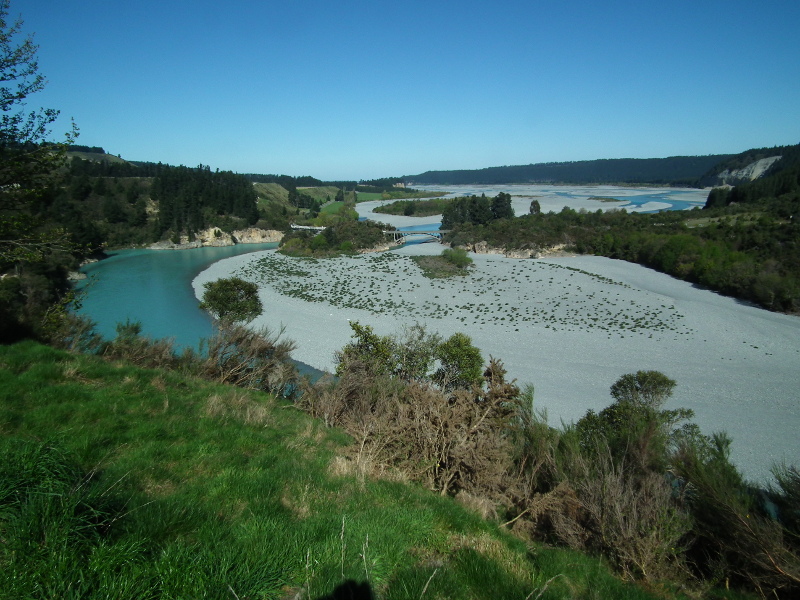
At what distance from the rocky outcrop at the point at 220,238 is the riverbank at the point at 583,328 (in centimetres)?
2612

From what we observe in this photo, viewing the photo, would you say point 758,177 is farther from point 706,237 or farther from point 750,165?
point 706,237

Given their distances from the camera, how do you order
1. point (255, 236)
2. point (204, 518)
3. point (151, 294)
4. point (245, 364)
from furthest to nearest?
point (255, 236)
point (151, 294)
point (245, 364)
point (204, 518)

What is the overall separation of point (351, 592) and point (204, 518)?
43.1 inches

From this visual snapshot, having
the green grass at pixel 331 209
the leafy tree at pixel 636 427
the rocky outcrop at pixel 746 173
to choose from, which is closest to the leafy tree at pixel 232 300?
the leafy tree at pixel 636 427

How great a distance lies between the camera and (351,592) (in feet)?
7.79

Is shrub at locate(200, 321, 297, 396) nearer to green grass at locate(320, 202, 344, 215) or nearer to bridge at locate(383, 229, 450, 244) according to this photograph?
bridge at locate(383, 229, 450, 244)

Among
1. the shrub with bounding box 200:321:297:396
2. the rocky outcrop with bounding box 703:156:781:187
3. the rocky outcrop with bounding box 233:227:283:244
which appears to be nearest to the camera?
the shrub with bounding box 200:321:297:396

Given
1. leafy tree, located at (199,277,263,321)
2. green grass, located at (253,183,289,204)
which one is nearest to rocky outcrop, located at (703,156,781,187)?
green grass, located at (253,183,289,204)

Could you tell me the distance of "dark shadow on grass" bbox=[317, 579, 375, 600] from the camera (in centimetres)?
233

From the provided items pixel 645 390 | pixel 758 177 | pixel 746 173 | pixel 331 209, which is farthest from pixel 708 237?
pixel 746 173

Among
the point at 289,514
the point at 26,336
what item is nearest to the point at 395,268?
the point at 26,336

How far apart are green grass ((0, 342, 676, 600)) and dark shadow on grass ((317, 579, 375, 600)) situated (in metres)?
0.03

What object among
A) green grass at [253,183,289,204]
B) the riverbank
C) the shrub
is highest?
green grass at [253,183,289,204]

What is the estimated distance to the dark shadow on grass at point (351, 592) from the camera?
2.33m
